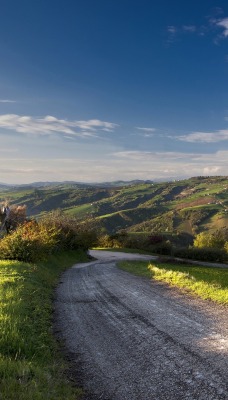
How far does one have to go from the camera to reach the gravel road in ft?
20.1

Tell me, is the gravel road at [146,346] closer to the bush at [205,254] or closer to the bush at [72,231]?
the bush at [72,231]

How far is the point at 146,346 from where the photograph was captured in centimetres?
816

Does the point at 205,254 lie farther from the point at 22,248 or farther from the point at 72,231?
the point at 22,248

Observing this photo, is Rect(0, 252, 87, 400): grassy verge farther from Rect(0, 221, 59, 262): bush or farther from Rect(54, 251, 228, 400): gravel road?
Rect(0, 221, 59, 262): bush

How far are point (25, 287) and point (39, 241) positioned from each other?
12.6 meters

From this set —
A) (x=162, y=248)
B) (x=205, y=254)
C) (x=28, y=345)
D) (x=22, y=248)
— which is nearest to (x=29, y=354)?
(x=28, y=345)

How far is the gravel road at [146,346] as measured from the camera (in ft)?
20.1

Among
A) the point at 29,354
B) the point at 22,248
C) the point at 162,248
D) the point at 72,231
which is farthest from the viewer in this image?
the point at 162,248

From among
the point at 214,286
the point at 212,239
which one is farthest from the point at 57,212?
the point at 212,239

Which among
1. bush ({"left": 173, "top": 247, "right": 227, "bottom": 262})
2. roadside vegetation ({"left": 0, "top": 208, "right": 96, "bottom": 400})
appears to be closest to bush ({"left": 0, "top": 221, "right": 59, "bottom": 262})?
roadside vegetation ({"left": 0, "top": 208, "right": 96, "bottom": 400})

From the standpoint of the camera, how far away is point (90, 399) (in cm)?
612

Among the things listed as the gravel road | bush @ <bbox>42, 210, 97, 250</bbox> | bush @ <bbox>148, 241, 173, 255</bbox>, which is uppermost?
the gravel road

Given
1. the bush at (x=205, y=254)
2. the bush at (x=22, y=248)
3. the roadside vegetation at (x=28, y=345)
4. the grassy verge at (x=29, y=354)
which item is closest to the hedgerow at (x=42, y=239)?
the bush at (x=22, y=248)

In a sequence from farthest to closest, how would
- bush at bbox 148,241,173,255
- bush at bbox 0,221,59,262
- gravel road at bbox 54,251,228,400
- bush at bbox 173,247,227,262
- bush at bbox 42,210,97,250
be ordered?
bush at bbox 148,241,173,255, bush at bbox 173,247,227,262, bush at bbox 42,210,97,250, bush at bbox 0,221,59,262, gravel road at bbox 54,251,228,400
